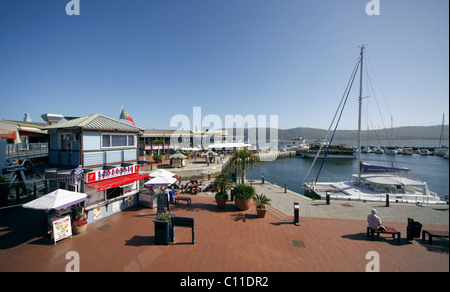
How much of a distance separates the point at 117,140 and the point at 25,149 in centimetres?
817

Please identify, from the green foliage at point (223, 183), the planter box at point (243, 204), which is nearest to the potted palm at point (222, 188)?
the green foliage at point (223, 183)

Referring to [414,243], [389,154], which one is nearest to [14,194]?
[414,243]

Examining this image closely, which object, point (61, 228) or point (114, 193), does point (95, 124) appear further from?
point (61, 228)

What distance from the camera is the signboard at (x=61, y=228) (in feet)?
25.5

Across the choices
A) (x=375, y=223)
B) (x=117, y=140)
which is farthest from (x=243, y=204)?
(x=117, y=140)

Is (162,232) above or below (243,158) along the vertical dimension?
below

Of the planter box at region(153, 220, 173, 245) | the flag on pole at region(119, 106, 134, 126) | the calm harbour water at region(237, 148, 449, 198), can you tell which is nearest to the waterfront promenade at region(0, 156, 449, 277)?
the planter box at region(153, 220, 173, 245)

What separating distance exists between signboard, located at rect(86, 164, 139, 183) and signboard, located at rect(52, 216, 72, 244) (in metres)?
2.15

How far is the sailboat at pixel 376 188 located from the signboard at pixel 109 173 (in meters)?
14.3

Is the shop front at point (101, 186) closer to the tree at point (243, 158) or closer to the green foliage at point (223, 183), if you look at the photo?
the green foliage at point (223, 183)

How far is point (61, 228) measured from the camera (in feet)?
26.2

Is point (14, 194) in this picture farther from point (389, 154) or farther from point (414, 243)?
point (389, 154)
